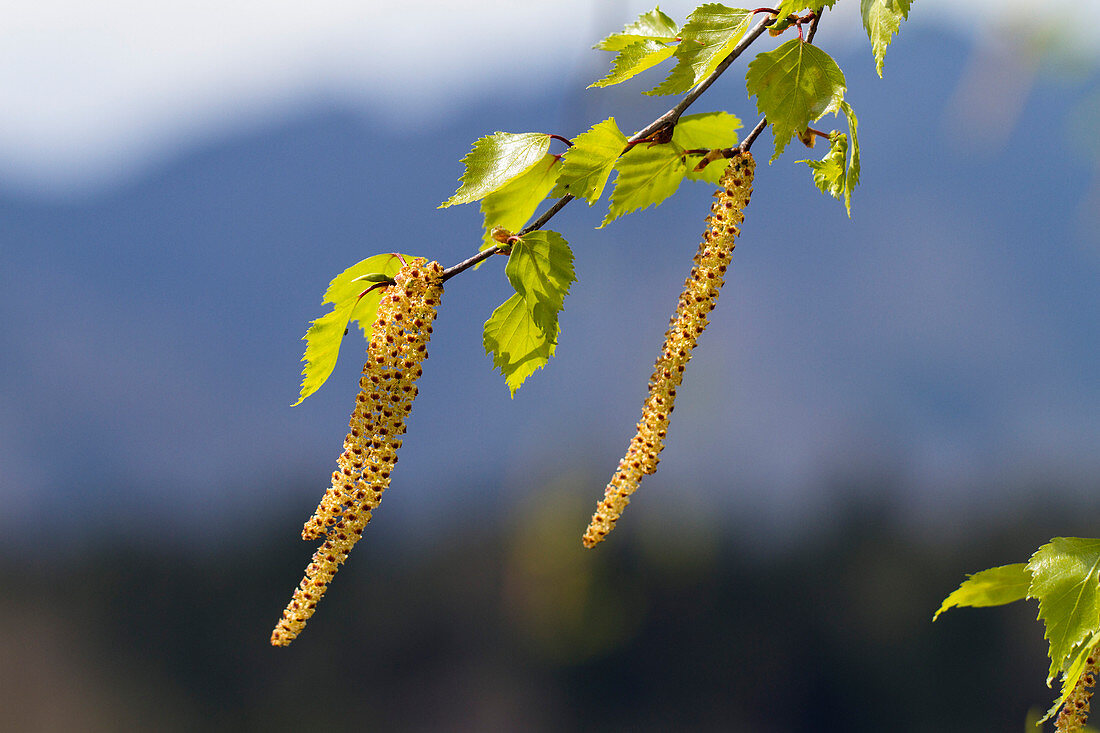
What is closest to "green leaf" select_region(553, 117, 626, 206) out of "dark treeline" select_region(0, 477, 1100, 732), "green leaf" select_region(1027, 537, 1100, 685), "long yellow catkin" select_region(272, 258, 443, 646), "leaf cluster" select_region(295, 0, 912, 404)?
"leaf cluster" select_region(295, 0, 912, 404)

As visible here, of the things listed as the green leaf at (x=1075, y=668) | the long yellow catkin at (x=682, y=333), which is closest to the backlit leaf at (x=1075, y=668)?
the green leaf at (x=1075, y=668)

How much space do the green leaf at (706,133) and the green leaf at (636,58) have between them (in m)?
0.05

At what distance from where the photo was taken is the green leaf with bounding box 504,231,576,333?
56 cm

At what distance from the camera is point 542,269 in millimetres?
570

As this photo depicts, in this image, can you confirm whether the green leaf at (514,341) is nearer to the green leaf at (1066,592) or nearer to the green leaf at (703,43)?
the green leaf at (703,43)

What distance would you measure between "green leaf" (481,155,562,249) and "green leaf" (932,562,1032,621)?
44 centimetres

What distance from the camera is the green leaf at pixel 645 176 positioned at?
59 cm

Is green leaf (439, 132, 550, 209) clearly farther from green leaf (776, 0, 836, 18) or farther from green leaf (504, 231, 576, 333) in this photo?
green leaf (776, 0, 836, 18)

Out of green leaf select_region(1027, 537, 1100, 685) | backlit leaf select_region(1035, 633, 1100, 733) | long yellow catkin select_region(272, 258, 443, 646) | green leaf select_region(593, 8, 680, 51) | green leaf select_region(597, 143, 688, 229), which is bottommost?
backlit leaf select_region(1035, 633, 1100, 733)

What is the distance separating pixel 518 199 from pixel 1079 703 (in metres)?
0.52

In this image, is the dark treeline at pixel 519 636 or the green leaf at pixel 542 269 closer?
the green leaf at pixel 542 269

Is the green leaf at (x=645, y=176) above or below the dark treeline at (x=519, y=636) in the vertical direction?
above

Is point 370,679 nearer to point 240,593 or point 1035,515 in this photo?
point 240,593

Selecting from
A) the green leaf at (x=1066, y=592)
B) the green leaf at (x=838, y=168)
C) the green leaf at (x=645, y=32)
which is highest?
the green leaf at (x=645, y=32)
